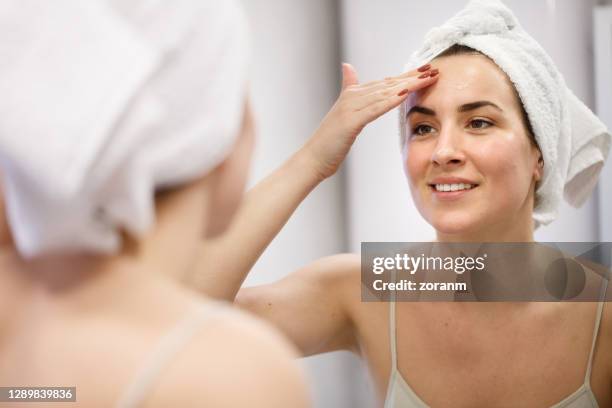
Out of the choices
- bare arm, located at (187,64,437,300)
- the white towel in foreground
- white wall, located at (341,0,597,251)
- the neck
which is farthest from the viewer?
white wall, located at (341,0,597,251)

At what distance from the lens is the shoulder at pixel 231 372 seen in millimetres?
439

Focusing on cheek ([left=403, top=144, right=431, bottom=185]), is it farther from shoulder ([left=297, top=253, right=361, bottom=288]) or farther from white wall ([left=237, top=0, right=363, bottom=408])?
white wall ([left=237, top=0, right=363, bottom=408])

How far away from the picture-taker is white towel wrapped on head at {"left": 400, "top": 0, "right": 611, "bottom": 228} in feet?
3.80

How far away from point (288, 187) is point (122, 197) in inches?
26.5

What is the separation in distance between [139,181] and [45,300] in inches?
4.9

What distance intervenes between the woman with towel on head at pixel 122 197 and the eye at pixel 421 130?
0.69 m

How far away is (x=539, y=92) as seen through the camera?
1170 millimetres

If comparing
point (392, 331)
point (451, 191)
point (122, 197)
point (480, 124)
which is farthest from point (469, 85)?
point (122, 197)

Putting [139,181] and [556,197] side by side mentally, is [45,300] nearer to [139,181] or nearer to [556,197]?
[139,181]

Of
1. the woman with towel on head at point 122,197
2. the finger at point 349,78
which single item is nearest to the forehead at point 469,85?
the finger at point 349,78

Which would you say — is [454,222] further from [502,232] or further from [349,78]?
[349,78]

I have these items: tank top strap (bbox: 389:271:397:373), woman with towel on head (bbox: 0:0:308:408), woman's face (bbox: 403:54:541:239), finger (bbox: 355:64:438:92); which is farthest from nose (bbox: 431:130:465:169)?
woman with towel on head (bbox: 0:0:308:408)

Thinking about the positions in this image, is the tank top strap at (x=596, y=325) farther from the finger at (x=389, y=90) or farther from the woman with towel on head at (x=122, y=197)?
the woman with towel on head at (x=122, y=197)

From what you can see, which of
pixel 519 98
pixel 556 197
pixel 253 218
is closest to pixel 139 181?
pixel 253 218
